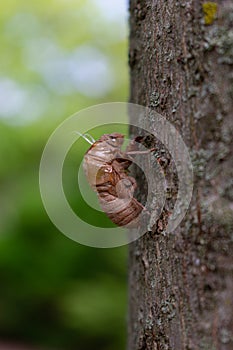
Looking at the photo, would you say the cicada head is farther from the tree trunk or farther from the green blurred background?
the green blurred background

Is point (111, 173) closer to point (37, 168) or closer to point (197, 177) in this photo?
point (197, 177)

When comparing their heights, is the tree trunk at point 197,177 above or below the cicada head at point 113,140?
below

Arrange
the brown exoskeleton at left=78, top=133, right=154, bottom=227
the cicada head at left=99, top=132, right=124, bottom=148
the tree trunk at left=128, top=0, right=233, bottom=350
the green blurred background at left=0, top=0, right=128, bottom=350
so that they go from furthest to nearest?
the green blurred background at left=0, top=0, right=128, bottom=350
the cicada head at left=99, top=132, right=124, bottom=148
the brown exoskeleton at left=78, top=133, right=154, bottom=227
the tree trunk at left=128, top=0, right=233, bottom=350

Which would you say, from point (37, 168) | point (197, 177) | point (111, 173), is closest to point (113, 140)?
point (111, 173)

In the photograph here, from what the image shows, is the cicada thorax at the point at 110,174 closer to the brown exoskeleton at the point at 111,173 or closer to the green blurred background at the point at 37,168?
the brown exoskeleton at the point at 111,173

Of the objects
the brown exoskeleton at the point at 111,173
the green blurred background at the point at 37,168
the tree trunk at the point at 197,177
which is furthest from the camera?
the green blurred background at the point at 37,168

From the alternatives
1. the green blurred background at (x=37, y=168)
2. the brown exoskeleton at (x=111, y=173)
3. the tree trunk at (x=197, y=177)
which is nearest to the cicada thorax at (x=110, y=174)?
the brown exoskeleton at (x=111, y=173)

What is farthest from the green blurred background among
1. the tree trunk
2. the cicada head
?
the tree trunk

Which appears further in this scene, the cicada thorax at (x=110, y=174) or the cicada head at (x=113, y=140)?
the cicada head at (x=113, y=140)
